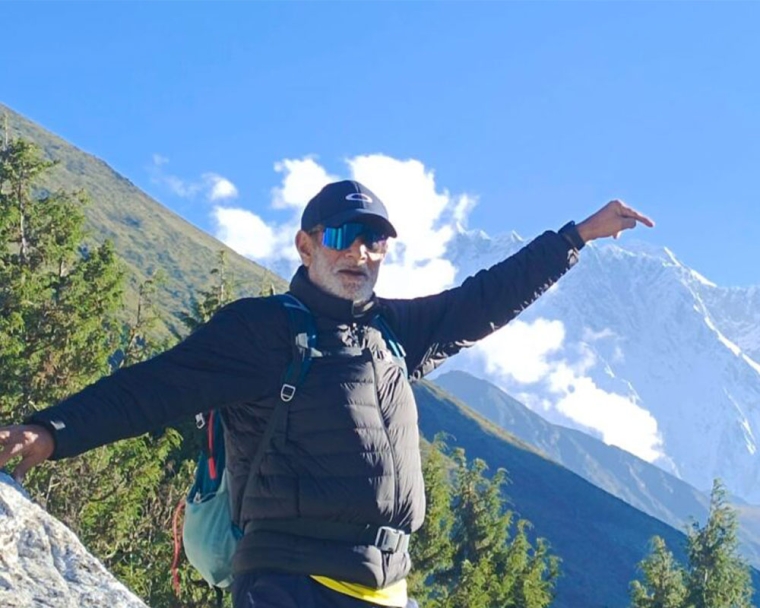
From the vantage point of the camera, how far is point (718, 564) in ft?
133

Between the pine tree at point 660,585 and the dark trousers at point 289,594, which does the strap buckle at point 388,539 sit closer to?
the dark trousers at point 289,594

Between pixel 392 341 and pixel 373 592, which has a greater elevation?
pixel 392 341

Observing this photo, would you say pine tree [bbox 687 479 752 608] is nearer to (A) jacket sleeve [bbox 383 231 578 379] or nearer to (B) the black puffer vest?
(A) jacket sleeve [bbox 383 231 578 379]

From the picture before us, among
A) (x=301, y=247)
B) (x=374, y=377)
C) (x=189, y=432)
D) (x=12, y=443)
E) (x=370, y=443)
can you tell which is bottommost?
(x=12, y=443)

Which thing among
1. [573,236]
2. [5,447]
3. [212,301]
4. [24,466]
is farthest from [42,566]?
[212,301]

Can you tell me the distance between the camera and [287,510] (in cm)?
390

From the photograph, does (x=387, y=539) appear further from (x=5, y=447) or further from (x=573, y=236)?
(x=573, y=236)

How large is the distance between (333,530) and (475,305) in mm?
1617

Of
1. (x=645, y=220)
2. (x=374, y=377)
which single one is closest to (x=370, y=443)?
(x=374, y=377)

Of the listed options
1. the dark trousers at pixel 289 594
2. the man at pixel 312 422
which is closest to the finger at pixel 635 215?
the man at pixel 312 422

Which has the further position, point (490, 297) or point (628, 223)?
point (628, 223)

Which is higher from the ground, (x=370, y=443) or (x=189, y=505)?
(x=370, y=443)

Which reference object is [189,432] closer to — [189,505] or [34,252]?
[34,252]

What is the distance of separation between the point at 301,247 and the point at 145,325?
23555 mm
